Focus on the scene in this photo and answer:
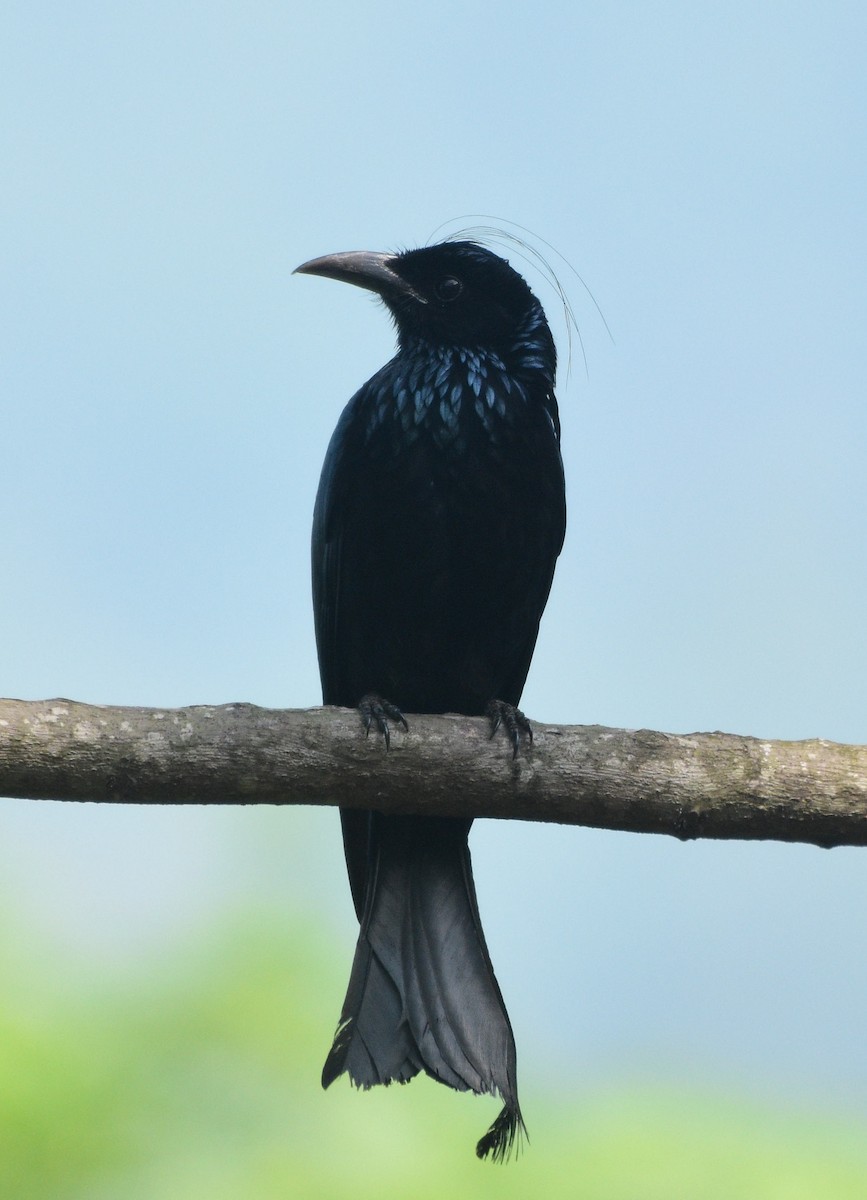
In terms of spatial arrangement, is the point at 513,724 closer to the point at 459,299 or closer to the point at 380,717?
the point at 380,717

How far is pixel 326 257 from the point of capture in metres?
5.07

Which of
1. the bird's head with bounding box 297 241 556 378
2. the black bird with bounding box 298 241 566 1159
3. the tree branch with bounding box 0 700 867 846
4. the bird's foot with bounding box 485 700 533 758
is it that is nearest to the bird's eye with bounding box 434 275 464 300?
the bird's head with bounding box 297 241 556 378

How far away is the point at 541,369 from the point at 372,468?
0.80 meters

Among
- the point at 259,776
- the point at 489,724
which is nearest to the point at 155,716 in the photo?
the point at 259,776

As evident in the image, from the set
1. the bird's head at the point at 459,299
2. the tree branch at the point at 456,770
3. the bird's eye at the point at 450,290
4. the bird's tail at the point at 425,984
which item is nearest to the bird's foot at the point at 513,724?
the tree branch at the point at 456,770

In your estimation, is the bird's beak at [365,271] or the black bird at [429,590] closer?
the black bird at [429,590]

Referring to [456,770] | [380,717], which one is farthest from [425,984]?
[380,717]

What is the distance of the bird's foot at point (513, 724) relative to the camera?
11.0 feet

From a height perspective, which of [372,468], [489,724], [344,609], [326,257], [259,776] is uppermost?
[326,257]

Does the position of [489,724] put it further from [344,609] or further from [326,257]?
[326,257]

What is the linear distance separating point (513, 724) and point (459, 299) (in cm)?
202

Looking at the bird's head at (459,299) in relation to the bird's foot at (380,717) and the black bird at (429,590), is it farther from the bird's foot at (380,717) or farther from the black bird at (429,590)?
the bird's foot at (380,717)

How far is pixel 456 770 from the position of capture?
3.32 metres

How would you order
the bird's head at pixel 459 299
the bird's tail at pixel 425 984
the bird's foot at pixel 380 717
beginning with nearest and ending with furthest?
the bird's foot at pixel 380 717
the bird's tail at pixel 425 984
the bird's head at pixel 459 299
